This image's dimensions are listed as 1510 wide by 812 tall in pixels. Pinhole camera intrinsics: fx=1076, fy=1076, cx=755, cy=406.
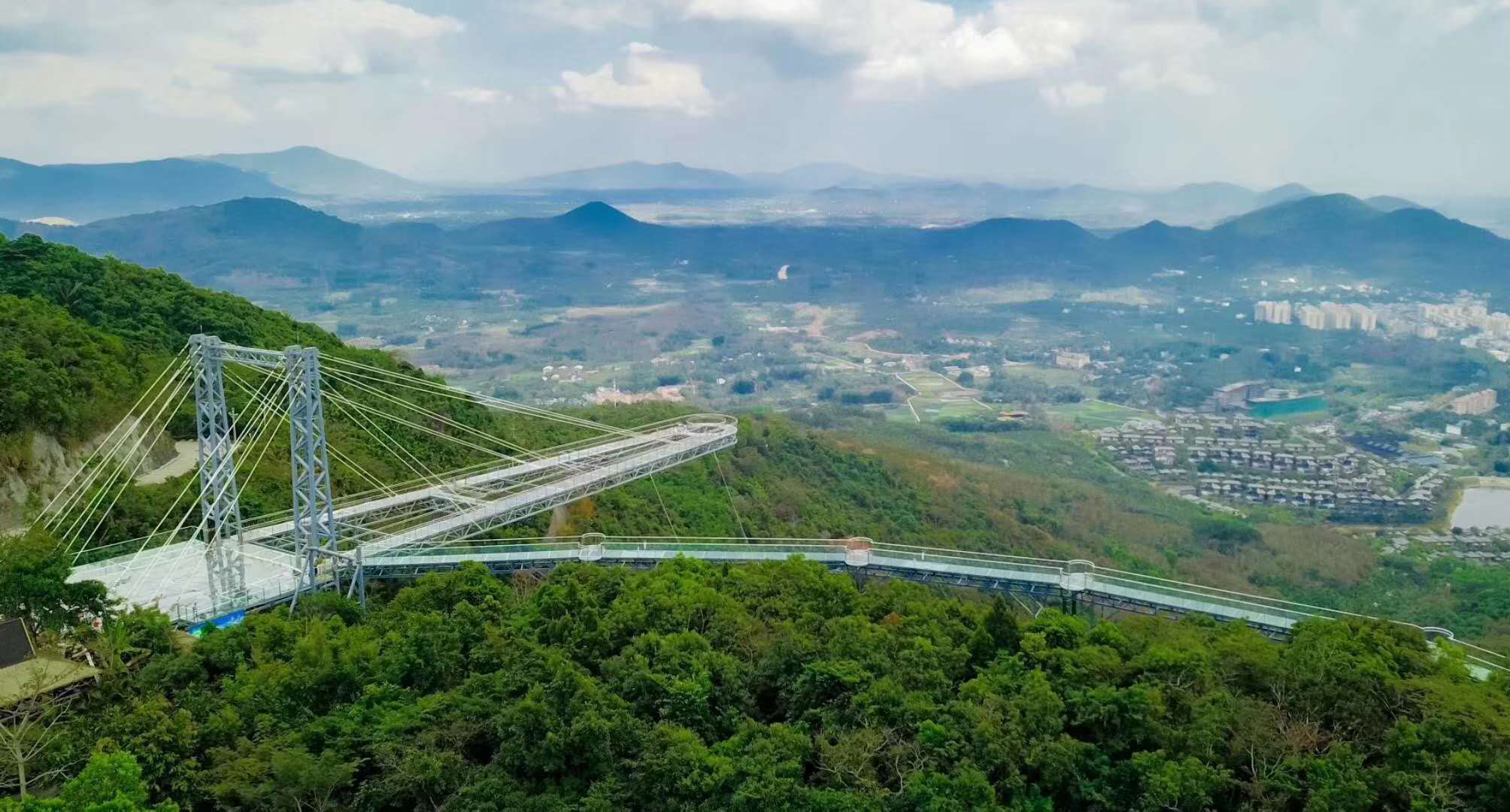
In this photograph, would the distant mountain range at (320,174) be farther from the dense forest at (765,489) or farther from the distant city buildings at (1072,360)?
the dense forest at (765,489)

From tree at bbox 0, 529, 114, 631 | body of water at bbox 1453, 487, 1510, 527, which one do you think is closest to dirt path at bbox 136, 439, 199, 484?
tree at bbox 0, 529, 114, 631

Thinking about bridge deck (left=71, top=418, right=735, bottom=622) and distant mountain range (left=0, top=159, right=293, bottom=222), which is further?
distant mountain range (left=0, top=159, right=293, bottom=222)

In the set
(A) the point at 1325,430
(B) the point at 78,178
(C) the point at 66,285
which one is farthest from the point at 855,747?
(B) the point at 78,178

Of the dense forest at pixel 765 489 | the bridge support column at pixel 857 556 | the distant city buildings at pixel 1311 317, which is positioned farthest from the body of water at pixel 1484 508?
the distant city buildings at pixel 1311 317

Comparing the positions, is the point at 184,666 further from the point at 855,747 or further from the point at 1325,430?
the point at 1325,430

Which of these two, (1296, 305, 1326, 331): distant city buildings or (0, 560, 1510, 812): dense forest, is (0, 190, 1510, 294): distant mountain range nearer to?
(1296, 305, 1326, 331): distant city buildings
